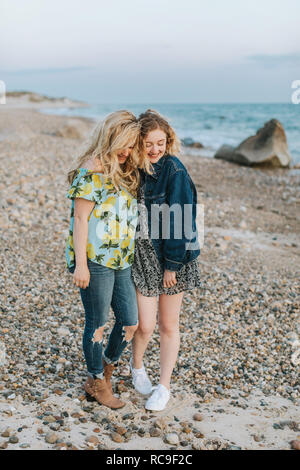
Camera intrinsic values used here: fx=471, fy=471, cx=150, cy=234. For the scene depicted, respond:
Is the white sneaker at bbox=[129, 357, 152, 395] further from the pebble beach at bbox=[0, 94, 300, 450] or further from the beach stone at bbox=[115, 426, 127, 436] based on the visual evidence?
the beach stone at bbox=[115, 426, 127, 436]

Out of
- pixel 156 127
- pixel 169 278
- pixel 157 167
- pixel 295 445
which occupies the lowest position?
pixel 295 445

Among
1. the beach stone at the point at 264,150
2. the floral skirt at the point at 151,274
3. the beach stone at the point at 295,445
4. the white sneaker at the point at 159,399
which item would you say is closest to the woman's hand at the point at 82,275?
the floral skirt at the point at 151,274

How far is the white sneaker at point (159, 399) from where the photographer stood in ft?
12.0

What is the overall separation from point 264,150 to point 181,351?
14255 millimetres

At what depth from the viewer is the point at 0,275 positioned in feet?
19.0

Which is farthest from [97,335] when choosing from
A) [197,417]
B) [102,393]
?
[197,417]

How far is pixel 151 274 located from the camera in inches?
137

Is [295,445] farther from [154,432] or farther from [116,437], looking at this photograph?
[116,437]

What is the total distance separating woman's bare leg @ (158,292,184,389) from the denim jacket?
12.4 inches

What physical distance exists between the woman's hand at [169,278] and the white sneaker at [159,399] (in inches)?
35.2

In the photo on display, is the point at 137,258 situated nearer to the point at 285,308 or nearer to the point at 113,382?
the point at 113,382

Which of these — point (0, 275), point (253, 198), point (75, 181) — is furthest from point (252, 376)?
point (253, 198)

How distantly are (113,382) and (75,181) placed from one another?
6.03 feet

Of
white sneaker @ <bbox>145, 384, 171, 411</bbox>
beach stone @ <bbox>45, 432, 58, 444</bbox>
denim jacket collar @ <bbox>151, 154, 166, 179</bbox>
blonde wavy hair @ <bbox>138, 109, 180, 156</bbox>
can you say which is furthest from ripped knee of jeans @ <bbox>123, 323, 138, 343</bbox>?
blonde wavy hair @ <bbox>138, 109, 180, 156</bbox>
